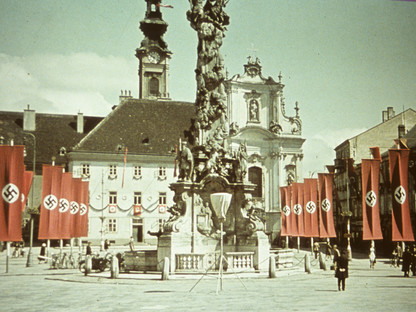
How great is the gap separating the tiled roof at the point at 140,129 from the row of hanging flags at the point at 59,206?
694 inches

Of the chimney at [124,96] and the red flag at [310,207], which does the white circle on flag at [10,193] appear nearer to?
the red flag at [310,207]

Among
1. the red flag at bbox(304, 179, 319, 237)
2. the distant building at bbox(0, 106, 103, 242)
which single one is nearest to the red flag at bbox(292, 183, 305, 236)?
the red flag at bbox(304, 179, 319, 237)

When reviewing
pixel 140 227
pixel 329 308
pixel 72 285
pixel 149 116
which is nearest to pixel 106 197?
pixel 140 227

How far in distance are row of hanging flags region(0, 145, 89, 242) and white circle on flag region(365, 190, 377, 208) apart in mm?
8088

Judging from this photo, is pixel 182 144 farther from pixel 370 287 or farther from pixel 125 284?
pixel 370 287

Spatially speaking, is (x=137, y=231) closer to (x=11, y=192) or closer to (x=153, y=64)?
(x=153, y=64)

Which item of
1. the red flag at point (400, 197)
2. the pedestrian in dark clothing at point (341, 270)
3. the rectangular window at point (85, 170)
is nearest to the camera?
the pedestrian in dark clothing at point (341, 270)

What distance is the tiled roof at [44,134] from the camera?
43.3 ft

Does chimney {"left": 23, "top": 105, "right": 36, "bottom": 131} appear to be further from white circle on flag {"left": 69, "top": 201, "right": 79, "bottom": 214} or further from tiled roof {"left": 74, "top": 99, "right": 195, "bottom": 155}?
tiled roof {"left": 74, "top": 99, "right": 195, "bottom": 155}

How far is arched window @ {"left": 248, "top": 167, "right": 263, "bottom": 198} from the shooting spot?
3916 cm

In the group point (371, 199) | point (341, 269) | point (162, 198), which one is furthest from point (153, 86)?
point (341, 269)

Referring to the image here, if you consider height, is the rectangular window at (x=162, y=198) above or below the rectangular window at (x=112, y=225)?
above

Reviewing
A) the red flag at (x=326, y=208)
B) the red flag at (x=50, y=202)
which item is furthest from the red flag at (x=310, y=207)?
the red flag at (x=50, y=202)

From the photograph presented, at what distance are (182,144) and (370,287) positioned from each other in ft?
21.4
